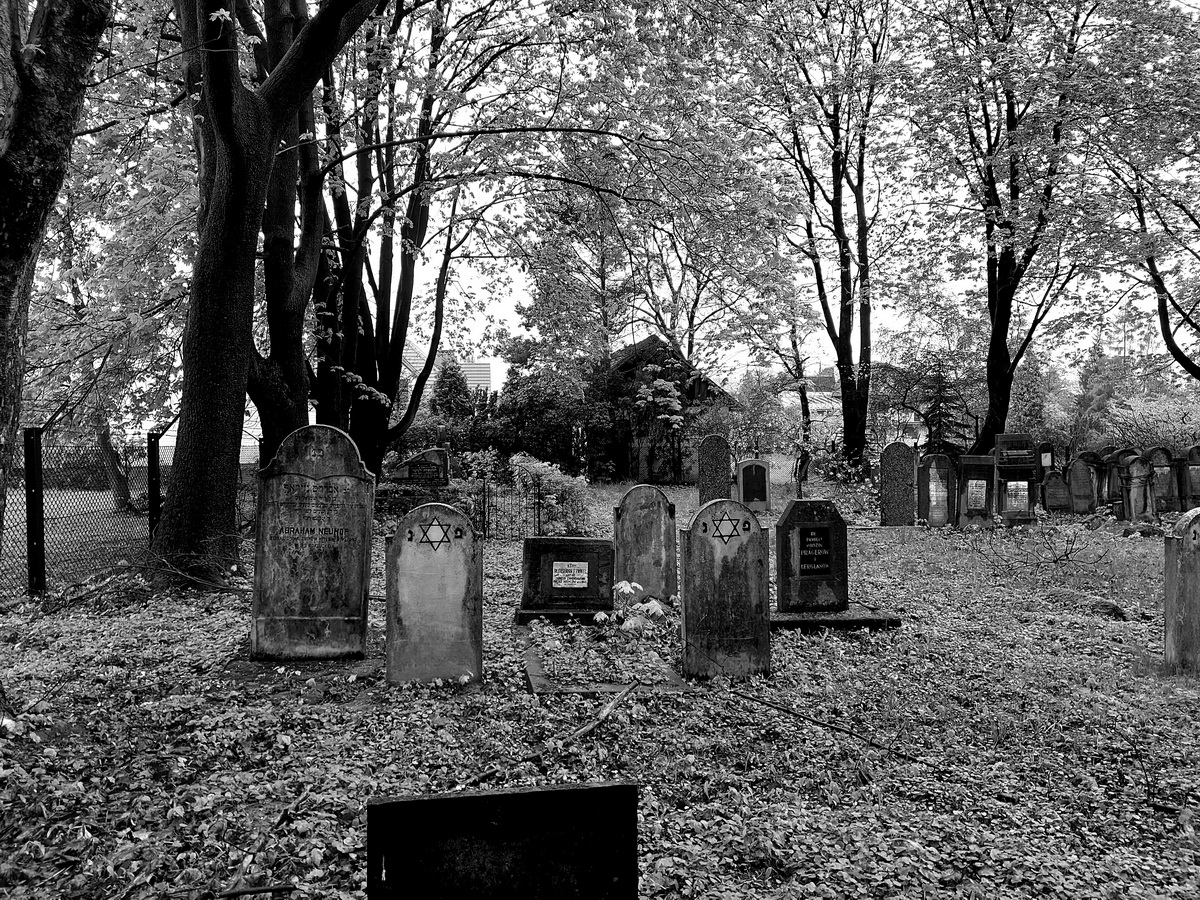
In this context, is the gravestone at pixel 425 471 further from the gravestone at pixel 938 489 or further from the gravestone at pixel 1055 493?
the gravestone at pixel 1055 493

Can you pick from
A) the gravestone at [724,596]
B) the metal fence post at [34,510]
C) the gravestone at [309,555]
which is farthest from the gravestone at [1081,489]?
the metal fence post at [34,510]

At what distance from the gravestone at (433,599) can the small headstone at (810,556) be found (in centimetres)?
314

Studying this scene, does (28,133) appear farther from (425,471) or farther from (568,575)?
(425,471)

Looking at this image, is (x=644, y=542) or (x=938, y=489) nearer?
(x=644, y=542)

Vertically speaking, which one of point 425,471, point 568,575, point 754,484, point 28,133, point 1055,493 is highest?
point 28,133

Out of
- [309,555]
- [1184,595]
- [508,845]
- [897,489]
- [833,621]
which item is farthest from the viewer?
[897,489]

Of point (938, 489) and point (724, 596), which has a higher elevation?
point (938, 489)

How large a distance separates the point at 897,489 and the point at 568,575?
9022 mm

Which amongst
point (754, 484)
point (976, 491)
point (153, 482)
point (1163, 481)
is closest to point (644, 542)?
point (153, 482)

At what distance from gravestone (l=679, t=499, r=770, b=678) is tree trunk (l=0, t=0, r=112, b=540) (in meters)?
4.16

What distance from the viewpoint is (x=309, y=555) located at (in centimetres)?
593

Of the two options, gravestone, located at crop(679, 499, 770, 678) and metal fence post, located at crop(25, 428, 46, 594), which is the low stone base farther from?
metal fence post, located at crop(25, 428, 46, 594)

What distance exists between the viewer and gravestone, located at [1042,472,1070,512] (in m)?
15.8

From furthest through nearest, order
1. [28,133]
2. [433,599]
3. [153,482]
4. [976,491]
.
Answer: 1. [976,491]
2. [153,482]
3. [433,599]
4. [28,133]
